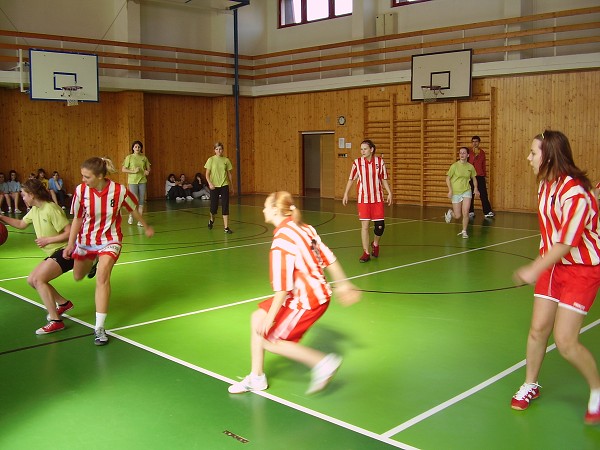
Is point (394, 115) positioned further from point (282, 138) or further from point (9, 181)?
point (9, 181)

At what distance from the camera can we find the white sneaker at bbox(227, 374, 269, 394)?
4945 millimetres

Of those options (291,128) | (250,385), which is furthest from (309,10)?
(250,385)

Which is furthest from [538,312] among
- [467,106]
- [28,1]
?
[28,1]

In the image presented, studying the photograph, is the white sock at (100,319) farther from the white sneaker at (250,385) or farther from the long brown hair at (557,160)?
the long brown hair at (557,160)

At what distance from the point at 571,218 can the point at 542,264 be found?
0.38 m

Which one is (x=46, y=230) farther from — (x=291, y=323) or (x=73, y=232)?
(x=291, y=323)

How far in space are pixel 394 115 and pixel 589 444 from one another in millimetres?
16907

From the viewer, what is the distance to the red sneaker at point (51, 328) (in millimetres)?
6559

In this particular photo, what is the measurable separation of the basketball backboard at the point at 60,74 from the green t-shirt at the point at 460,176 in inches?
449

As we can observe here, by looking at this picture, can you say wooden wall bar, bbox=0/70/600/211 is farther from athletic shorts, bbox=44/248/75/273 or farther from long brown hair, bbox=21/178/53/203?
long brown hair, bbox=21/178/53/203

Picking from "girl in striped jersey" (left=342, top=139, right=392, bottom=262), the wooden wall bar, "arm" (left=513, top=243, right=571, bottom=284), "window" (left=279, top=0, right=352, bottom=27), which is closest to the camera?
"arm" (left=513, top=243, right=571, bottom=284)

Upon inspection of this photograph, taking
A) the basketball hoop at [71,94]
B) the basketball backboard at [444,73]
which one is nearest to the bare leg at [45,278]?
the basketball hoop at [71,94]

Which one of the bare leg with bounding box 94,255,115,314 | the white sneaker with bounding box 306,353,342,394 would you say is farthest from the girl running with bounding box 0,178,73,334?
the white sneaker with bounding box 306,353,342,394

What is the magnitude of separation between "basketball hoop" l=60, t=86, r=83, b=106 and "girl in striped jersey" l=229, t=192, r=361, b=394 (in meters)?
15.4
